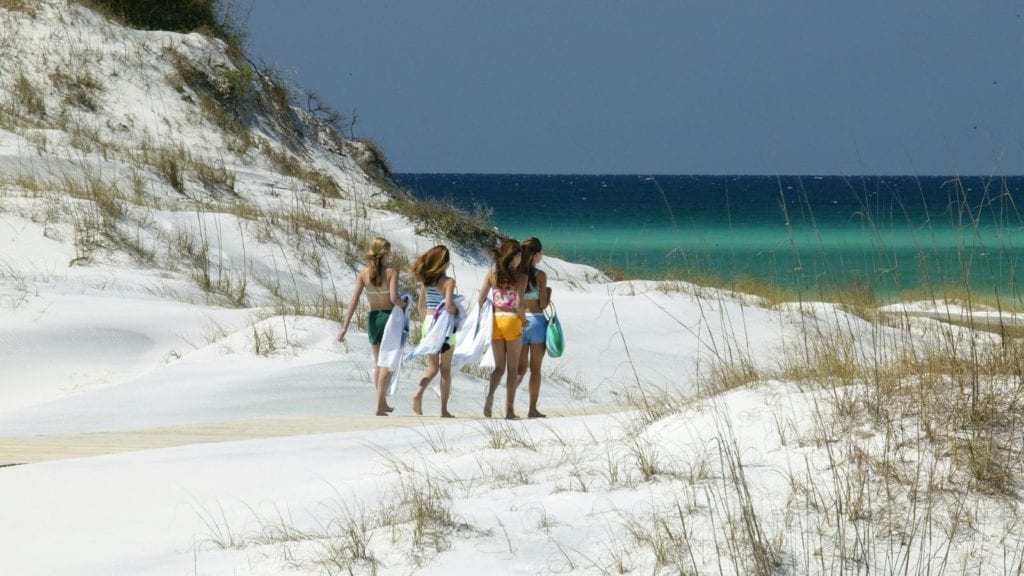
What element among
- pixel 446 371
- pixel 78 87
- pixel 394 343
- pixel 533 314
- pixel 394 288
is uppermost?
pixel 78 87

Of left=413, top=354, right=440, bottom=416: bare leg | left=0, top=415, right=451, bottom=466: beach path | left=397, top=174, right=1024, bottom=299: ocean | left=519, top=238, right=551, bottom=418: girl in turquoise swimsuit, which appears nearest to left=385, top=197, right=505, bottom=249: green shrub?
left=397, top=174, right=1024, bottom=299: ocean

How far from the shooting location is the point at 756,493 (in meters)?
4.68

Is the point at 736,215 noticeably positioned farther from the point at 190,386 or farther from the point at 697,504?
the point at 697,504

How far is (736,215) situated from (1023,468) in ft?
222

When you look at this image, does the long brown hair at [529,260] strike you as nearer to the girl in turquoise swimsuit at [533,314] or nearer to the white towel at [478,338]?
the girl in turquoise swimsuit at [533,314]

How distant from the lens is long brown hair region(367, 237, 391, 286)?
30.8 ft

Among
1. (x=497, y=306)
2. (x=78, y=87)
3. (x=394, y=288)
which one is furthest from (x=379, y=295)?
(x=78, y=87)

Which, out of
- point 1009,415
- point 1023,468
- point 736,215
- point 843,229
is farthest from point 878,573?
Answer: point 736,215

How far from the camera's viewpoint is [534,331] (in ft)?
29.5

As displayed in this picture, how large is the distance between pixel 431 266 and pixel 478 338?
0.75m

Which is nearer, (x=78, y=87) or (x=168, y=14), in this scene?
(x=78, y=87)

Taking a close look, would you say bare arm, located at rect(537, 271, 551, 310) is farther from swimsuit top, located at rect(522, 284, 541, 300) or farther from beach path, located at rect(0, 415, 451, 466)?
beach path, located at rect(0, 415, 451, 466)

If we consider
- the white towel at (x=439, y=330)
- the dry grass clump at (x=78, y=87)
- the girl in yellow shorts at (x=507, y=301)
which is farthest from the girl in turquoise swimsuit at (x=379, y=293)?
the dry grass clump at (x=78, y=87)

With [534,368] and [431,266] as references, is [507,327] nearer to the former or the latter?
[534,368]
